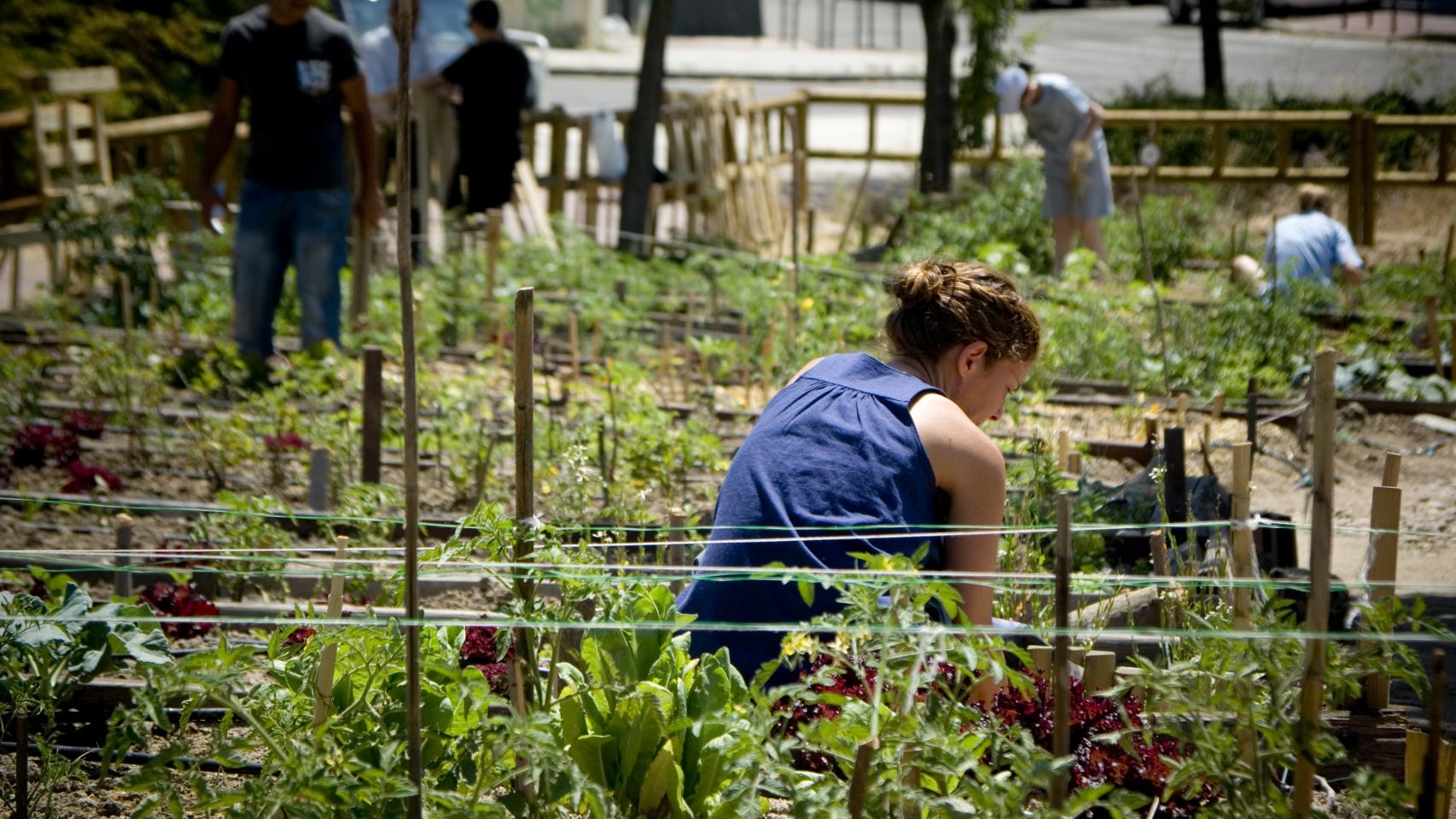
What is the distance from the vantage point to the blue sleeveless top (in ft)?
8.36

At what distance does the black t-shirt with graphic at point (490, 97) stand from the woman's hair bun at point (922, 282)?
6281 millimetres

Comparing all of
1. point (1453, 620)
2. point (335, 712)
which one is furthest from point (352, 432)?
point (1453, 620)

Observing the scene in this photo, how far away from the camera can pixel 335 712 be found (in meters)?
2.34

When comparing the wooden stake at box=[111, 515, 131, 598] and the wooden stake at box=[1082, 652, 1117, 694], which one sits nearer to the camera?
the wooden stake at box=[1082, 652, 1117, 694]

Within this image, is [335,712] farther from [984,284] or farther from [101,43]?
[101,43]

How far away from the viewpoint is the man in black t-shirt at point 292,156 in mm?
6195

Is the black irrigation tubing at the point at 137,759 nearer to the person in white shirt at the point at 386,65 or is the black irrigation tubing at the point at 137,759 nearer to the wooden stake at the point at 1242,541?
the wooden stake at the point at 1242,541

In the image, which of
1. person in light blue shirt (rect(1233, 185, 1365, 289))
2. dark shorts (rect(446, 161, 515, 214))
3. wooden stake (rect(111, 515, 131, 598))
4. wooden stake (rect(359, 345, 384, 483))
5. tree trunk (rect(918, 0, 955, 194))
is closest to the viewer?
wooden stake (rect(111, 515, 131, 598))

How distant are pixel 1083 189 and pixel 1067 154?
26 centimetres

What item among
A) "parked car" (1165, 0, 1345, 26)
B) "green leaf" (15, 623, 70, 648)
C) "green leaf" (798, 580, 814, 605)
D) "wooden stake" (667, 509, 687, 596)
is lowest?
"wooden stake" (667, 509, 687, 596)

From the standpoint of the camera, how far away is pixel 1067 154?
8680 mm

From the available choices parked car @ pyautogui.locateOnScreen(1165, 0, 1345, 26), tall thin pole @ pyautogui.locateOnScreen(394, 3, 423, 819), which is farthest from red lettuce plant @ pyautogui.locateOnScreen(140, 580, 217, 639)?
parked car @ pyautogui.locateOnScreen(1165, 0, 1345, 26)

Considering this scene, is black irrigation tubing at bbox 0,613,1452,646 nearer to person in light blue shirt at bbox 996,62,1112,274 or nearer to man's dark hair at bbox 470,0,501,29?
person in light blue shirt at bbox 996,62,1112,274

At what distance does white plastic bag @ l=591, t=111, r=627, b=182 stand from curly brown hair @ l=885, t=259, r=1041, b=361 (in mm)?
7856
